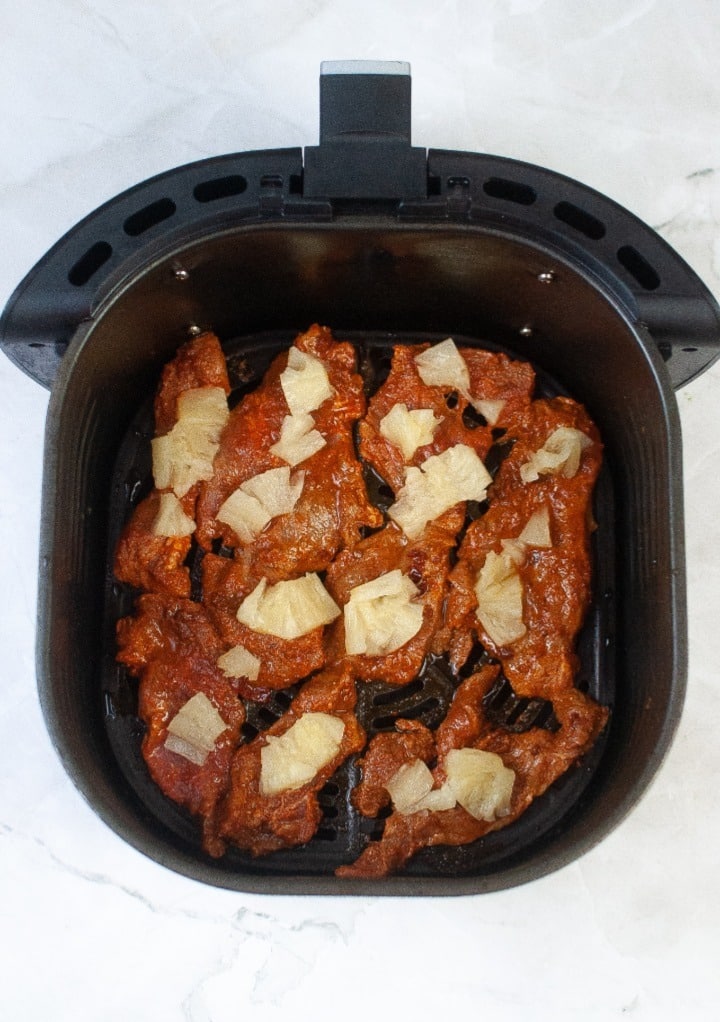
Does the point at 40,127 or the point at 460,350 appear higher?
the point at 40,127

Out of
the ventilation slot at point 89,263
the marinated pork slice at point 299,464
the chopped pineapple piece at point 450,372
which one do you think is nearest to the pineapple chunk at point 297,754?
the marinated pork slice at point 299,464

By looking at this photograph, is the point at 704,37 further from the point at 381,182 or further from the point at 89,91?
the point at 89,91

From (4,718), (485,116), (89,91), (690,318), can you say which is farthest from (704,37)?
(4,718)

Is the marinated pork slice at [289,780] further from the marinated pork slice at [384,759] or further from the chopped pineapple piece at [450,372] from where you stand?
the chopped pineapple piece at [450,372]

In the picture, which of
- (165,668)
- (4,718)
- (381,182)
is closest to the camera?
(381,182)

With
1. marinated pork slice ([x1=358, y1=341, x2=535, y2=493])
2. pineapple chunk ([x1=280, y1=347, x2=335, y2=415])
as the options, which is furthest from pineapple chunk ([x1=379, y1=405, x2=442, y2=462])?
pineapple chunk ([x1=280, y1=347, x2=335, y2=415])

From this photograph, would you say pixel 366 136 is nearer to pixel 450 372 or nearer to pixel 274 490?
pixel 450 372
